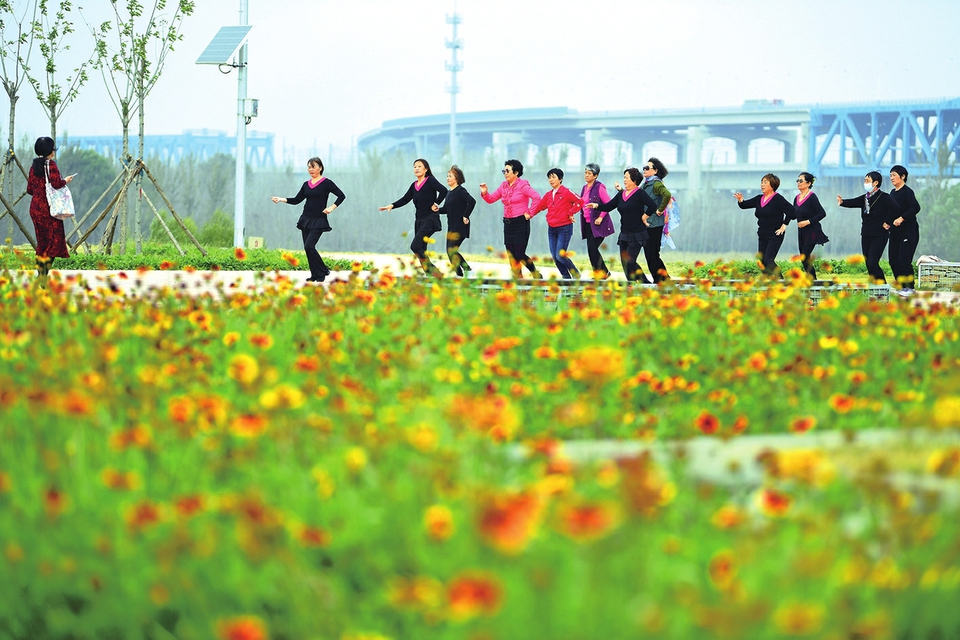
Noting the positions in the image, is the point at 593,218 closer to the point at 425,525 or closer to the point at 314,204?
the point at 314,204

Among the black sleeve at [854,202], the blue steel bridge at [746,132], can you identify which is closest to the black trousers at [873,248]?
the black sleeve at [854,202]

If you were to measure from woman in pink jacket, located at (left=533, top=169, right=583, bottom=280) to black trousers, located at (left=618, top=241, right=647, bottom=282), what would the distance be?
2.47 ft

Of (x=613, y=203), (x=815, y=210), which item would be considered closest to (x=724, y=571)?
(x=613, y=203)

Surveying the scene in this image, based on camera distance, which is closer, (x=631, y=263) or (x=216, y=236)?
(x=631, y=263)

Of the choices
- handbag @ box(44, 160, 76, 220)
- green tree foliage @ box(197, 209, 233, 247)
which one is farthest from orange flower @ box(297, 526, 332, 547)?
green tree foliage @ box(197, 209, 233, 247)

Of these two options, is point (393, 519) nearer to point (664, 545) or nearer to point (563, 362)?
point (664, 545)

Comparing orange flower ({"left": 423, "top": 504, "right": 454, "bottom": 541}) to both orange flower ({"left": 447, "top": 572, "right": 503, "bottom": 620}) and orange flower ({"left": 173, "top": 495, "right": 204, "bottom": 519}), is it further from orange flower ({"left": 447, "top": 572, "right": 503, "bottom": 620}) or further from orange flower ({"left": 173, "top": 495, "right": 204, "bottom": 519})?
orange flower ({"left": 173, "top": 495, "right": 204, "bottom": 519})

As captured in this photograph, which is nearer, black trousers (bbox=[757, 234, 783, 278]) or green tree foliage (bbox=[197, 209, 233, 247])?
black trousers (bbox=[757, 234, 783, 278])

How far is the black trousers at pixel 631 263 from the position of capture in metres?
11.6

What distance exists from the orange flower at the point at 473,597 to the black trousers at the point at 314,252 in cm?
1061

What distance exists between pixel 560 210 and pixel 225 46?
9350mm

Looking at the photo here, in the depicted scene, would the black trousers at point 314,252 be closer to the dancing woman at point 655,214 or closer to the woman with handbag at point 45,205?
the woman with handbag at point 45,205

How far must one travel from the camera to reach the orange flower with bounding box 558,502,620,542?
1.95 m

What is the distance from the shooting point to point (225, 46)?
788 inches
